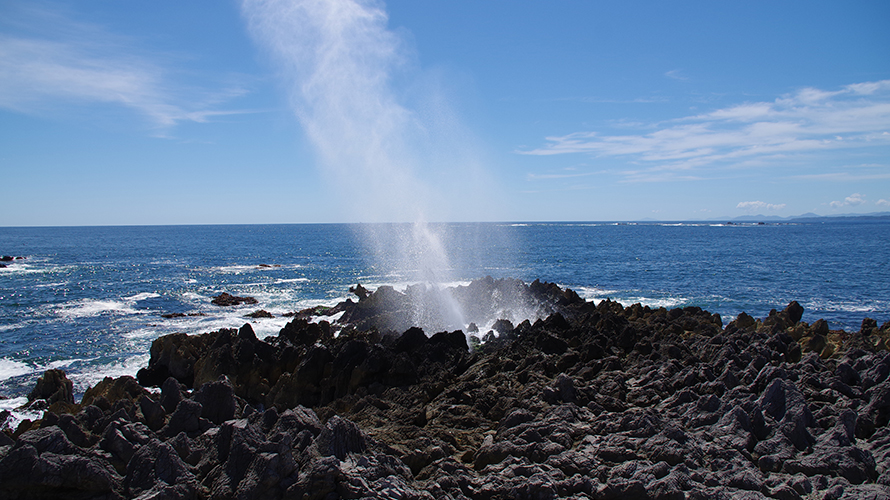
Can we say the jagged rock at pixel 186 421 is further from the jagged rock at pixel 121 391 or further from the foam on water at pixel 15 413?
the foam on water at pixel 15 413

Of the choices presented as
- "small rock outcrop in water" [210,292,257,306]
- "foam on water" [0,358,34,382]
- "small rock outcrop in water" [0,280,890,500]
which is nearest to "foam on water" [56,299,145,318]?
"small rock outcrop in water" [210,292,257,306]

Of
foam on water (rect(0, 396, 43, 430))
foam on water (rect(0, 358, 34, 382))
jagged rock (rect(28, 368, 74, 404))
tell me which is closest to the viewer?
foam on water (rect(0, 396, 43, 430))

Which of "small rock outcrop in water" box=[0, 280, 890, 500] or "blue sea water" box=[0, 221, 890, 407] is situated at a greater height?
"small rock outcrop in water" box=[0, 280, 890, 500]

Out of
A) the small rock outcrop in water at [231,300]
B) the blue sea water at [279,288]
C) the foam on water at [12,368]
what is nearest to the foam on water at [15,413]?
the blue sea water at [279,288]

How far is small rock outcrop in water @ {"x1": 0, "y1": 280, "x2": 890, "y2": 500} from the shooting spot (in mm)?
9227

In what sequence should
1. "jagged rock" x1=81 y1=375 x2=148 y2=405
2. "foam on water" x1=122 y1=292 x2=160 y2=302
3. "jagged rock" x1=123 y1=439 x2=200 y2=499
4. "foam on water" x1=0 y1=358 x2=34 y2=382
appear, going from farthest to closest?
1. "foam on water" x1=122 y1=292 x2=160 y2=302
2. "foam on water" x1=0 y1=358 x2=34 y2=382
3. "jagged rock" x1=81 y1=375 x2=148 y2=405
4. "jagged rock" x1=123 y1=439 x2=200 y2=499

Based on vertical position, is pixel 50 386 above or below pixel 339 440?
→ below

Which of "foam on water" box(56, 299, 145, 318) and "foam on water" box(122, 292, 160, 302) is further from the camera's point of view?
"foam on water" box(122, 292, 160, 302)

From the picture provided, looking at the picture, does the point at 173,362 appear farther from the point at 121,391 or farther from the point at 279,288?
the point at 279,288

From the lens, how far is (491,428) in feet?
43.3

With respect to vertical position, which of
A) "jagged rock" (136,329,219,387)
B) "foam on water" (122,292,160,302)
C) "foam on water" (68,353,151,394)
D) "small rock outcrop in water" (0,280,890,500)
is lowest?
"foam on water" (68,353,151,394)

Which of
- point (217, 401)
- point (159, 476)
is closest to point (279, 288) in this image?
point (217, 401)

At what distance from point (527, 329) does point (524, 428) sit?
465 inches

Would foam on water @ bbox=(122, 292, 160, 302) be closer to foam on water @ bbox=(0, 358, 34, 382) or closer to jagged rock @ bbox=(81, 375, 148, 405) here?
foam on water @ bbox=(0, 358, 34, 382)
